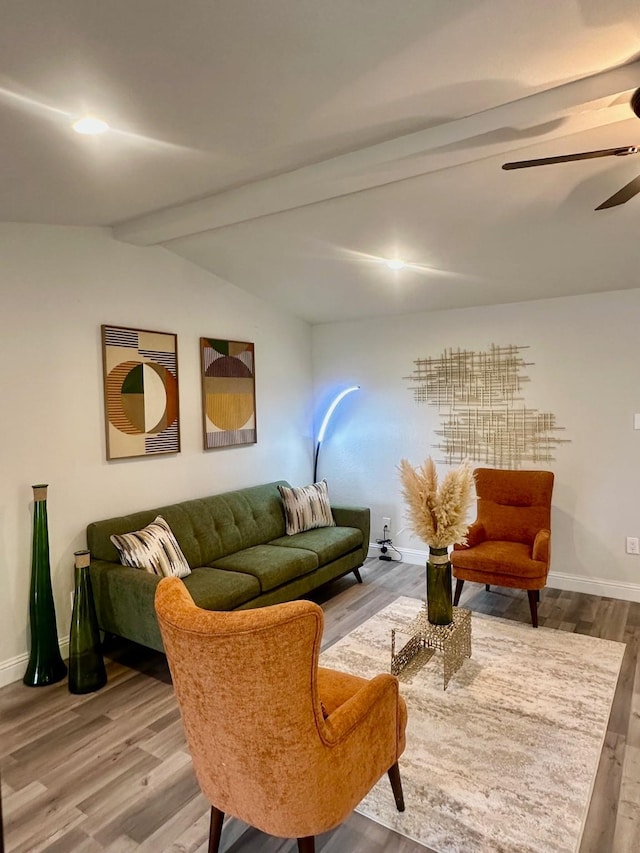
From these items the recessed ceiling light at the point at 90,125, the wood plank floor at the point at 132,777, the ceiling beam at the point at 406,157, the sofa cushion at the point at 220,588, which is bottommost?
the wood plank floor at the point at 132,777

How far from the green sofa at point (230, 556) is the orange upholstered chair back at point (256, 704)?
4.56 ft

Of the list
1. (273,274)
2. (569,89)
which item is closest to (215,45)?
(569,89)

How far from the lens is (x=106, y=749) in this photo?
2.33 metres

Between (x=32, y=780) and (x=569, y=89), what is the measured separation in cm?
342

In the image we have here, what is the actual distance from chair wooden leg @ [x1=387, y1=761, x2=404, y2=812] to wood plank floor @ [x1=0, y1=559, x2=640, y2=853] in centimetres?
10

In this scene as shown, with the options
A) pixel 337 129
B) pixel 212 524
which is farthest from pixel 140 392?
pixel 337 129

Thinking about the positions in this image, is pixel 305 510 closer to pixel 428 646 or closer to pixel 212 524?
pixel 212 524

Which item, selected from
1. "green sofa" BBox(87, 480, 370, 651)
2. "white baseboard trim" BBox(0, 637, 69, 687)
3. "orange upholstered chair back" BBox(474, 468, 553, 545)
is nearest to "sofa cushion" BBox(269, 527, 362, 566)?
"green sofa" BBox(87, 480, 370, 651)

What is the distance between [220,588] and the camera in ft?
10.1

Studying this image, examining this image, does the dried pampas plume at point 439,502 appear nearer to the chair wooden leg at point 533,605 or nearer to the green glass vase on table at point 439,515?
the green glass vase on table at point 439,515

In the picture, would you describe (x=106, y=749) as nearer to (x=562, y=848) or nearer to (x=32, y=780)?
(x=32, y=780)

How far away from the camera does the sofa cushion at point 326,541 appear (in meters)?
3.88

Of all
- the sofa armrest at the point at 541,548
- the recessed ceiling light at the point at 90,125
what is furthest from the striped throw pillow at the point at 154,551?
the sofa armrest at the point at 541,548

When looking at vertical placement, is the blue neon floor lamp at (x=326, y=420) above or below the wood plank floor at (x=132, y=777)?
above
